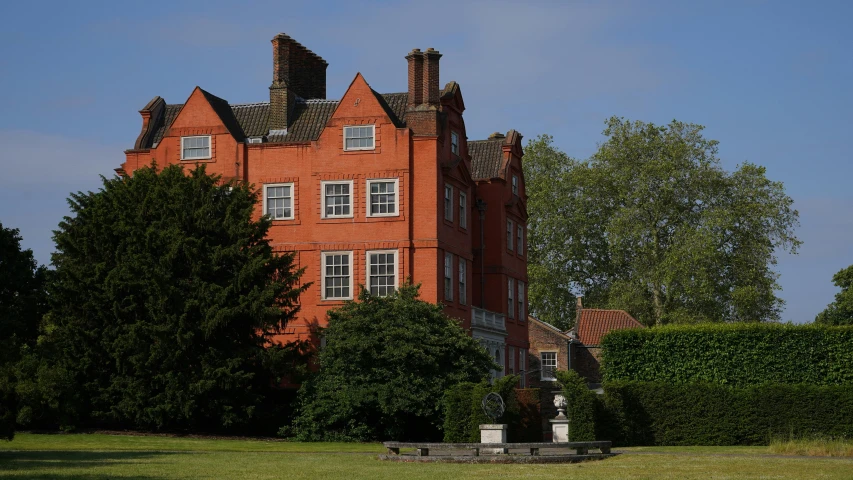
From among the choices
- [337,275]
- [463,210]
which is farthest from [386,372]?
[463,210]

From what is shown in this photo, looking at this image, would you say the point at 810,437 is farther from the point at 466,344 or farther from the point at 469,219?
the point at 469,219

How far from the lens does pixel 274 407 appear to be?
41.4 metres

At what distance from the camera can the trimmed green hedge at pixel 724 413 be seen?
38.3 meters

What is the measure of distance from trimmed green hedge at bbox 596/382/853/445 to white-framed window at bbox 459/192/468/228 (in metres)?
13.9

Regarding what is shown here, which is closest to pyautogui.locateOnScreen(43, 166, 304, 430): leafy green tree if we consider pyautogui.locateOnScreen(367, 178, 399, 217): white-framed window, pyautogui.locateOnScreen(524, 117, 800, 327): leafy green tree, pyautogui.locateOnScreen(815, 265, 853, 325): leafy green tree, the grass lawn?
the grass lawn

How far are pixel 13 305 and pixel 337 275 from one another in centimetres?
1646

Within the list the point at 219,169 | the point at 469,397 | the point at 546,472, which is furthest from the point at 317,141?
the point at 546,472

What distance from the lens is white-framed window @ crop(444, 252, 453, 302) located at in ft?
157

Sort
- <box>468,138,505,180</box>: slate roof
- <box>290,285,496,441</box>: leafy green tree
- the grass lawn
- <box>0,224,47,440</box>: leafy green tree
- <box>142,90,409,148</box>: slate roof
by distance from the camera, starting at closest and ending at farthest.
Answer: the grass lawn < <box>0,224,47,440</box>: leafy green tree < <box>290,285,496,441</box>: leafy green tree < <box>142,90,409,148</box>: slate roof < <box>468,138,505,180</box>: slate roof

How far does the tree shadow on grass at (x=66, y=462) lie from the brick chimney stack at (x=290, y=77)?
22.8 metres

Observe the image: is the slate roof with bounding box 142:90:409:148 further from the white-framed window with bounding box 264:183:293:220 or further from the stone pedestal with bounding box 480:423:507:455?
the stone pedestal with bounding box 480:423:507:455

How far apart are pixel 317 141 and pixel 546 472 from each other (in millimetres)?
26305

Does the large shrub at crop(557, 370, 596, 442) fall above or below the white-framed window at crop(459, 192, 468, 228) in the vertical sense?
below

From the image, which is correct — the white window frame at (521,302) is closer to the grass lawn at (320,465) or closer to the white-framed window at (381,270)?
the white-framed window at (381,270)
